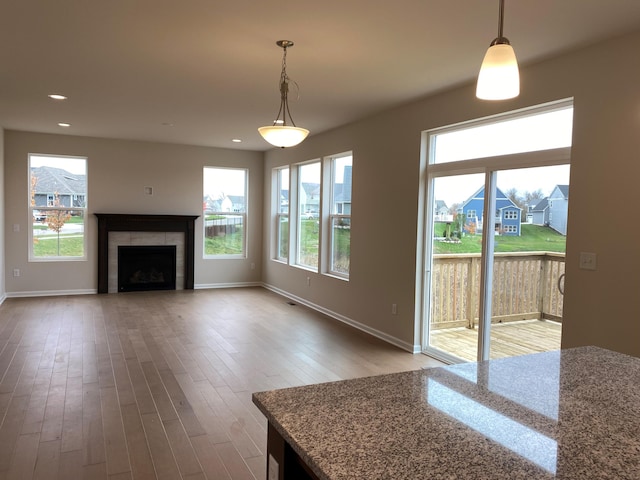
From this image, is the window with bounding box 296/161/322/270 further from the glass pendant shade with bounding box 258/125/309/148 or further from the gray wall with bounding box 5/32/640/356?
the glass pendant shade with bounding box 258/125/309/148

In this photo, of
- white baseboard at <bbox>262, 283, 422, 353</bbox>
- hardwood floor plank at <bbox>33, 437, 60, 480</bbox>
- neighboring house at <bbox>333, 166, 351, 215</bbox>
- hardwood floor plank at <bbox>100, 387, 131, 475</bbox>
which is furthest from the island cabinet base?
neighboring house at <bbox>333, 166, 351, 215</bbox>

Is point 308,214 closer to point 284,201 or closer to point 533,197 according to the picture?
point 284,201

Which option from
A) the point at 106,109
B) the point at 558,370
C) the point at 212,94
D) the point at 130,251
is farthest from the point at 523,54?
the point at 130,251

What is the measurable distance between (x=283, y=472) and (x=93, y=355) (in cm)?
378

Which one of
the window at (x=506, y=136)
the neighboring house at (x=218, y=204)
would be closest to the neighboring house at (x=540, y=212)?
the window at (x=506, y=136)

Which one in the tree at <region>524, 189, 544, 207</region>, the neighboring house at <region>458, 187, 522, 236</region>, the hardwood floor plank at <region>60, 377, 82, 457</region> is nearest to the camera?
the hardwood floor plank at <region>60, 377, 82, 457</region>

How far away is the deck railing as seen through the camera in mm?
3537

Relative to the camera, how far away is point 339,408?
4.11 feet

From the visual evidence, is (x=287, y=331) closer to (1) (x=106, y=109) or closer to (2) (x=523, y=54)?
(1) (x=106, y=109)

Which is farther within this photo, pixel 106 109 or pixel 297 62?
pixel 106 109

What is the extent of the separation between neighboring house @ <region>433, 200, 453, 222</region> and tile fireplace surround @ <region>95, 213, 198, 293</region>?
15.7 feet

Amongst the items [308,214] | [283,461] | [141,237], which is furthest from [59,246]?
[283,461]

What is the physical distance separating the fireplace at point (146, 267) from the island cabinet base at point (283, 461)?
282 inches

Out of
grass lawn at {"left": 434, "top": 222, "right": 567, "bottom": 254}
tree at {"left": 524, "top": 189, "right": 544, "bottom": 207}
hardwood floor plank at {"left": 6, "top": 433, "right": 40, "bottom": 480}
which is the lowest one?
hardwood floor plank at {"left": 6, "top": 433, "right": 40, "bottom": 480}
